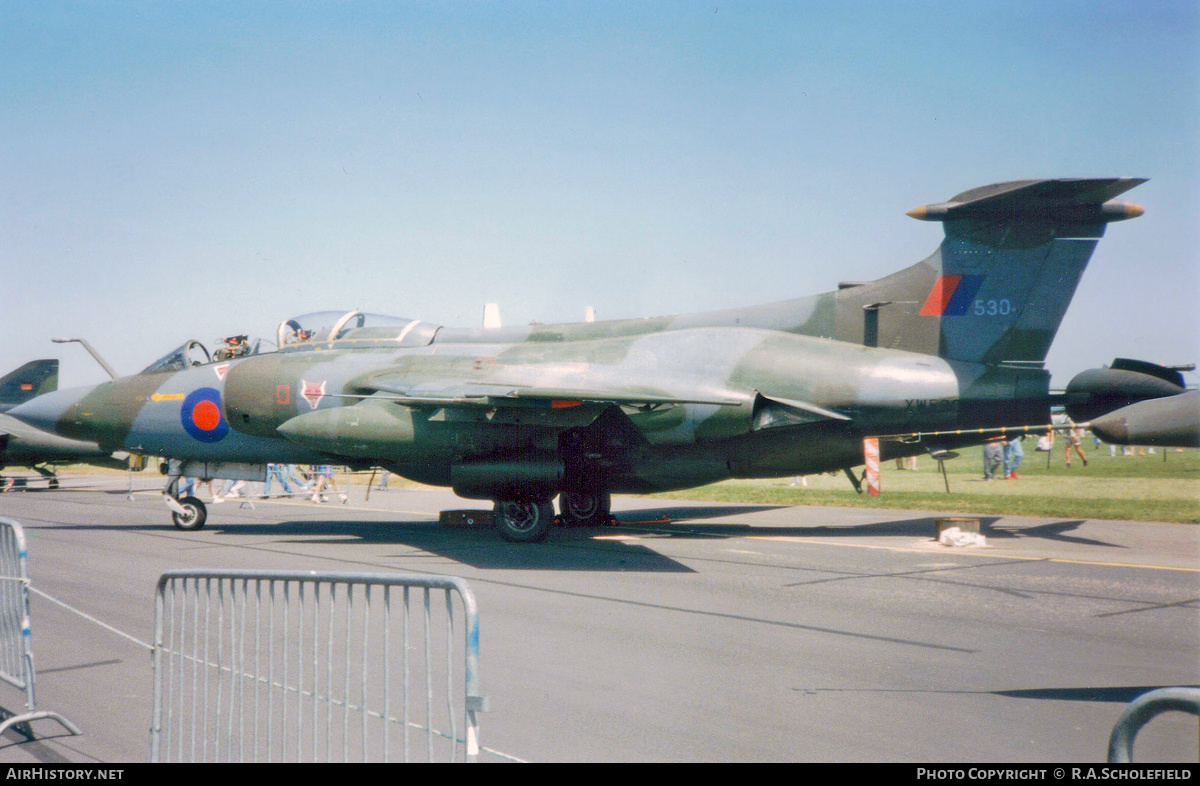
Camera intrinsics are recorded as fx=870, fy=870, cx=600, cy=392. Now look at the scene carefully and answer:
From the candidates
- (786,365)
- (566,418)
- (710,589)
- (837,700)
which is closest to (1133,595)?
(710,589)

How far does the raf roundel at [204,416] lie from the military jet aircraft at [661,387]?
0.03 metres

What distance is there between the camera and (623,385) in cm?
1213

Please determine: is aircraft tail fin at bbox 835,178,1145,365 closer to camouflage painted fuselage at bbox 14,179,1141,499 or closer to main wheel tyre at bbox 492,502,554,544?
camouflage painted fuselage at bbox 14,179,1141,499

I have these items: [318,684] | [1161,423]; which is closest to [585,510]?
[318,684]

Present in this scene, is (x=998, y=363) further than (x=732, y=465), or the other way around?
(x=732, y=465)

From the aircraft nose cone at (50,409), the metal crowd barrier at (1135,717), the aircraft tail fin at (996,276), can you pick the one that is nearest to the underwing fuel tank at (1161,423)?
the metal crowd barrier at (1135,717)

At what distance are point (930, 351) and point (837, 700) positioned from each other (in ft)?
29.7

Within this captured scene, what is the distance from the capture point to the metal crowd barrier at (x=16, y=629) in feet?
15.5

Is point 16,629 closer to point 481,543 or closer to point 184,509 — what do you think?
point 481,543

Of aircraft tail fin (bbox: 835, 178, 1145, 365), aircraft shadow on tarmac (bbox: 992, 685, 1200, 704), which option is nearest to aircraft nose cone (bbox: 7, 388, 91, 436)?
aircraft tail fin (bbox: 835, 178, 1145, 365)

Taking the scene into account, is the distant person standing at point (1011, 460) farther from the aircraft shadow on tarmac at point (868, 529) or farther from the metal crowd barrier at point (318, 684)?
the metal crowd barrier at point (318, 684)

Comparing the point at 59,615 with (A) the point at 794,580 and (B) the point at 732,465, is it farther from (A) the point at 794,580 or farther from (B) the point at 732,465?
(B) the point at 732,465

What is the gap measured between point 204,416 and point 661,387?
7.47 m

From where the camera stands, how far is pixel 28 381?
31.7 meters
